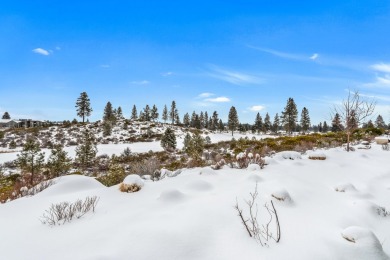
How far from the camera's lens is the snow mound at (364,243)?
314cm

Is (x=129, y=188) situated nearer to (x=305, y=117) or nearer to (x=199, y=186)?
(x=199, y=186)

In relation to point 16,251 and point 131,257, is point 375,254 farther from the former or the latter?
point 16,251

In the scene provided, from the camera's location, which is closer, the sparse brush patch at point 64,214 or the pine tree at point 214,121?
the sparse brush patch at point 64,214

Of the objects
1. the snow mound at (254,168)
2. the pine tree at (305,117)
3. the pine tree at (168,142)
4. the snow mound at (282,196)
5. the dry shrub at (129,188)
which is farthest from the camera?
the pine tree at (305,117)

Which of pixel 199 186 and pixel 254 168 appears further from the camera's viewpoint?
pixel 254 168

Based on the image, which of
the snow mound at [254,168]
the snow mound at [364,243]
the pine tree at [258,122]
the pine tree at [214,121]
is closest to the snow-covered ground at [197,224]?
the snow mound at [364,243]

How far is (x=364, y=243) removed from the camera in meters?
3.29

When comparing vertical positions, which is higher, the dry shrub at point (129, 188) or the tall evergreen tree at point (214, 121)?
the tall evergreen tree at point (214, 121)

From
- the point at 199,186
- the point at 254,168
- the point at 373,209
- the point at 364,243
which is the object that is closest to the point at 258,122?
the point at 254,168

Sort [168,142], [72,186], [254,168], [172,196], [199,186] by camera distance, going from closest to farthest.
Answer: [172,196] → [199,186] → [72,186] → [254,168] → [168,142]

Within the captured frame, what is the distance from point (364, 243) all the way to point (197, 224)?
2.27m

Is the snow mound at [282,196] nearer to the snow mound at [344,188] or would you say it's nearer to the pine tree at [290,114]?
the snow mound at [344,188]

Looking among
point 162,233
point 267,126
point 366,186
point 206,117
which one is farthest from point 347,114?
point 206,117

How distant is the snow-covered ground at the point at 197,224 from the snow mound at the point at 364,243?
0.01 metres
